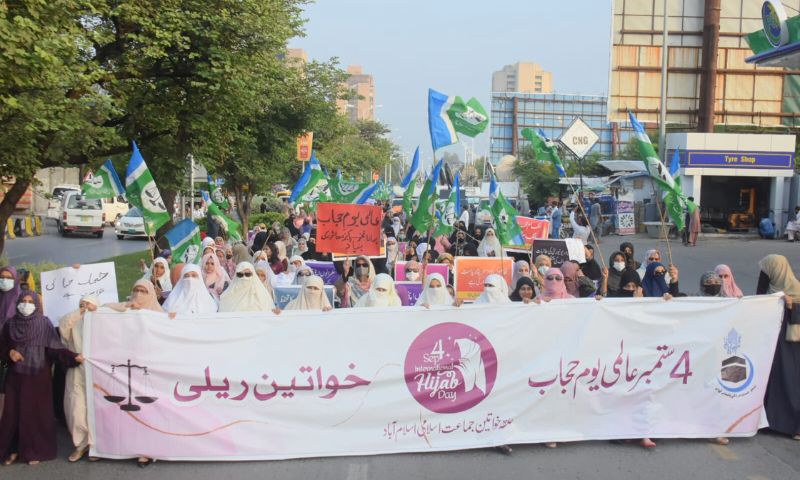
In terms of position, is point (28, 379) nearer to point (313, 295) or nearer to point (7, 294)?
point (7, 294)

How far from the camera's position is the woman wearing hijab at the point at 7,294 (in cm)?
715

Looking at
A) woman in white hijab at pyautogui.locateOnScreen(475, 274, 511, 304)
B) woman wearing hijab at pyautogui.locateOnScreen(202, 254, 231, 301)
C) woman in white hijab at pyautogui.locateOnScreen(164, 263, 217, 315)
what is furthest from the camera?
woman wearing hijab at pyautogui.locateOnScreen(202, 254, 231, 301)

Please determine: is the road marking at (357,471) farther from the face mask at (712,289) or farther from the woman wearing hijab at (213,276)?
the woman wearing hijab at (213,276)


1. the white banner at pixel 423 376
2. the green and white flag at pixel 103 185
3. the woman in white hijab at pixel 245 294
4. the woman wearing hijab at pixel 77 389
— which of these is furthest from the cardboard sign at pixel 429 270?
the woman wearing hijab at pixel 77 389

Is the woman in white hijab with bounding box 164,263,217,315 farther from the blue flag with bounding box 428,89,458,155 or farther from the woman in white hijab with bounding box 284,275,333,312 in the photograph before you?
the blue flag with bounding box 428,89,458,155

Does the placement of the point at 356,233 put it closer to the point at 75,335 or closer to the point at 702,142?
the point at 75,335

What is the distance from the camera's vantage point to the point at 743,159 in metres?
29.8

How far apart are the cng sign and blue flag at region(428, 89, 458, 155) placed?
410 inches

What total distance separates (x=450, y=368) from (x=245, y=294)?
2.36 m

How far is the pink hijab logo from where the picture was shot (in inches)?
261

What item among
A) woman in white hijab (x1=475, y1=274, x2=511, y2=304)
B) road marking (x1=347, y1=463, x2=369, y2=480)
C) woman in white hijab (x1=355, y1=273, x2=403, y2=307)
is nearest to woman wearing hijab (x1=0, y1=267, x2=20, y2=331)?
woman in white hijab (x1=355, y1=273, x2=403, y2=307)

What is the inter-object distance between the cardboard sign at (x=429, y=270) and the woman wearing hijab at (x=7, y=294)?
18.6 feet

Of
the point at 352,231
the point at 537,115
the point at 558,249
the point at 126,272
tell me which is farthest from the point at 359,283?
the point at 537,115

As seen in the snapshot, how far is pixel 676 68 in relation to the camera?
92.6ft
